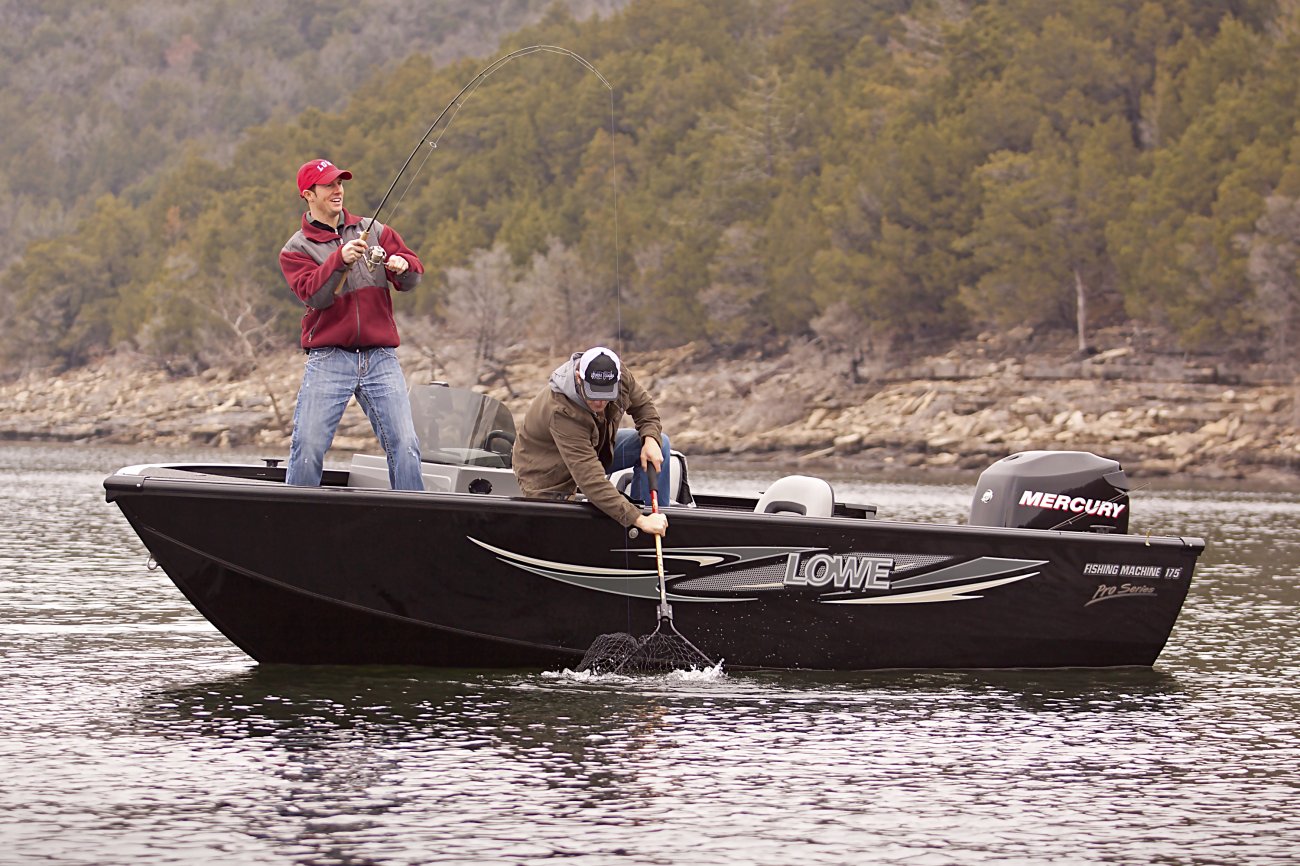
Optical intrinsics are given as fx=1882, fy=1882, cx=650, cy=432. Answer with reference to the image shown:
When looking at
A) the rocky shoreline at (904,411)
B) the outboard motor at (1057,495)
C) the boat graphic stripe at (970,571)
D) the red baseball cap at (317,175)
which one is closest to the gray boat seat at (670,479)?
the boat graphic stripe at (970,571)

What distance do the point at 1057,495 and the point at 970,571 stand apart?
2.04ft

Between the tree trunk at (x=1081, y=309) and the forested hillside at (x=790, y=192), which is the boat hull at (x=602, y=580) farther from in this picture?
the tree trunk at (x=1081, y=309)

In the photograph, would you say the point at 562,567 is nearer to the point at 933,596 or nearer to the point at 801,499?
the point at 801,499

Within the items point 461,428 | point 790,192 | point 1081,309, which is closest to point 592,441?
point 461,428

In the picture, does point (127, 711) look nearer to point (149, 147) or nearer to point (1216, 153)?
point (1216, 153)

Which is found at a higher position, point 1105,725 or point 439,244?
point 439,244

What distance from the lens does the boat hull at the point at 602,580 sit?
8312mm

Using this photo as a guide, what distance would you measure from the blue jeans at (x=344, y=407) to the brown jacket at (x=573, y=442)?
53 centimetres

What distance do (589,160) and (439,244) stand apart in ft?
26.0

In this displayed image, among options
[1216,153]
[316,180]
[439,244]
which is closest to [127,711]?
[316,180]

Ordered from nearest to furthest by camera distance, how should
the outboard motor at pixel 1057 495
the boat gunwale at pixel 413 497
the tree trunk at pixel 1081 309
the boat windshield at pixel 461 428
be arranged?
the boat gunwale at pixel 413 497 < the outboard motor at pixel 1057 495 < the boat windshield at pixel 461 428 < the tree trunk at pixel 1081 309

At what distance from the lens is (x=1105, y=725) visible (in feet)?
26.3

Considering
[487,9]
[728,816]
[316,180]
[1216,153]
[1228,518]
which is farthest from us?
[487,9]

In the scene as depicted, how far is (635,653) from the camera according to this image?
8727mm
